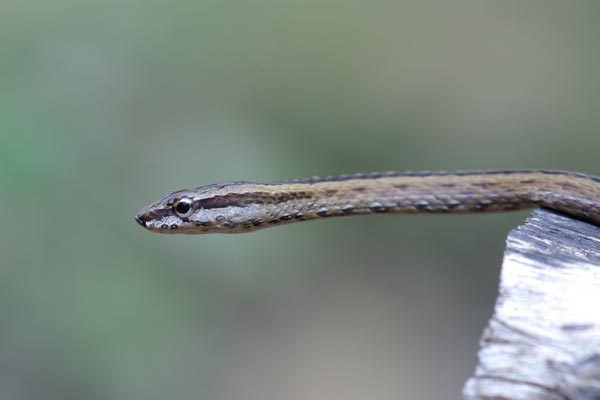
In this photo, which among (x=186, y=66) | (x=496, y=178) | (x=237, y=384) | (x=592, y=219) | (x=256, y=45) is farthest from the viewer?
(x=256, y=45)

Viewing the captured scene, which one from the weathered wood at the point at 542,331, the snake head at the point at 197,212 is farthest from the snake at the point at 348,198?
the weathered wood at the point at 542,331

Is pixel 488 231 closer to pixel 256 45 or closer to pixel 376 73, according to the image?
pixel 376 73

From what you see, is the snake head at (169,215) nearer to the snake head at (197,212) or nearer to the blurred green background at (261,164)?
the snake head at (197,212)

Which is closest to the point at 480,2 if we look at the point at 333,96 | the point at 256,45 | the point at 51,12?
the point at 333,96

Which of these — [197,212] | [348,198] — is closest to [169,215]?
[197,212]

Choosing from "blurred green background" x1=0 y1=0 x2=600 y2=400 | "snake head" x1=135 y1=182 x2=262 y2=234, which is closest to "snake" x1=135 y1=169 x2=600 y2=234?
"snake head" x1=135 y1=182 x2=262 y2=234

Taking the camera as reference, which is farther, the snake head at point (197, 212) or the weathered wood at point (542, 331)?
the snake head at point (197, 212)

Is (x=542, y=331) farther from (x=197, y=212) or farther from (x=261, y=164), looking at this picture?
(x=261, y=164)

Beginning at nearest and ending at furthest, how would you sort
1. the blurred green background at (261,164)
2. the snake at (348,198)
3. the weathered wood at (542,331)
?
1. the weathered wood at (542,331)
2. the snake at (348,198)
3. the blurred green background at (261,164)
